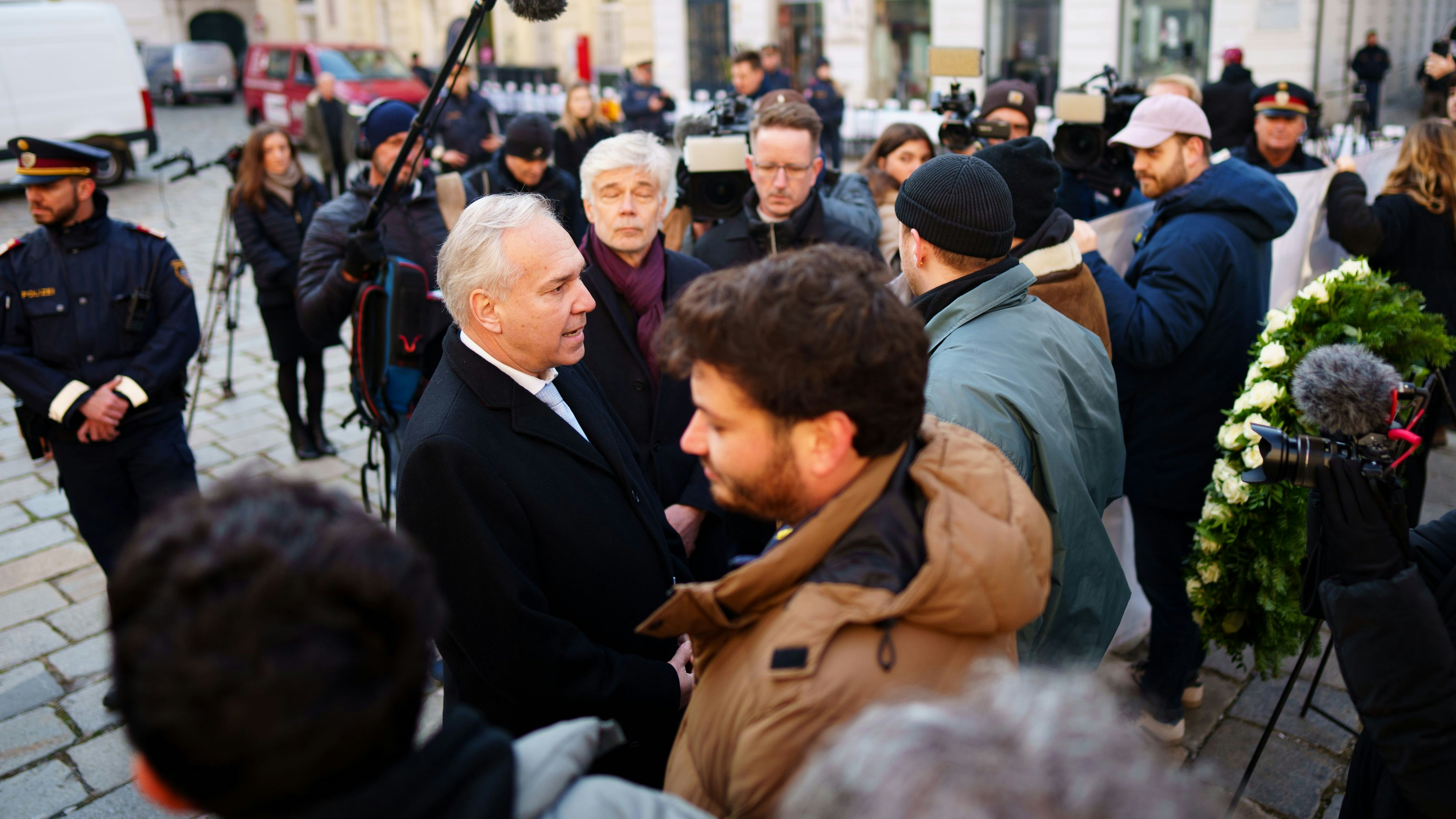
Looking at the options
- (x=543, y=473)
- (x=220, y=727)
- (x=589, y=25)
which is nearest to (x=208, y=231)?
(x=543, y=473)

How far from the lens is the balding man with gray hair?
208 cm

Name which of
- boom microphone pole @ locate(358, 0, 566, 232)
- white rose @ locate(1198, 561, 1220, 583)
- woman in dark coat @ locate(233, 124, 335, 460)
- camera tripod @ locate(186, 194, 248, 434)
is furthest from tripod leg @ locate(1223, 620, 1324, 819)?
camera tripod @ locate(186, 194, 248, 434)

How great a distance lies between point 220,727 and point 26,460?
6219 mm

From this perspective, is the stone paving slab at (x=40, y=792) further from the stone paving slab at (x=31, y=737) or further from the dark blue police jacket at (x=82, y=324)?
the dark blue police jacket at (x=82, y=324)

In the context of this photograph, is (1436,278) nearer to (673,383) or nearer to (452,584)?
(673,383)

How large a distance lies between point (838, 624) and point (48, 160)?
144 inches

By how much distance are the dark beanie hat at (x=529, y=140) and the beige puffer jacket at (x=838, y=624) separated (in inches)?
172

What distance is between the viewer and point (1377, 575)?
1.79 metres

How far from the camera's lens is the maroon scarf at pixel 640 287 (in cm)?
328

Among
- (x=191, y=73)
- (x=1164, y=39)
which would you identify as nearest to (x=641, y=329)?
(x=1164, y=39)

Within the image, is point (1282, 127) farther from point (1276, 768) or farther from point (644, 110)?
point (644, 110)

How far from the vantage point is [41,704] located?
3633 millimetres

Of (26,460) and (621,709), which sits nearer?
(621,709)

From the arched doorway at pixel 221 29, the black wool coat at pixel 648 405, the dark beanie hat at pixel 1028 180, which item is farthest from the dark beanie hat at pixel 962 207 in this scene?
the arched doorway at pixel 221 29
